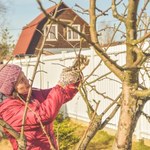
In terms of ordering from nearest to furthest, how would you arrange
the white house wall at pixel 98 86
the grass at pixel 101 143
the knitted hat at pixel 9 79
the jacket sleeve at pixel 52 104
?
the jacket sleeve at pixel 52 104
the knitted hat at pixel 9 79
the grass at pixel 101 143
the white house wall at pixel 98 86

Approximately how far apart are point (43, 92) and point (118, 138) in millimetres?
1125

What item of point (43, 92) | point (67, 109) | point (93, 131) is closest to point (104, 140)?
point (67, 109)

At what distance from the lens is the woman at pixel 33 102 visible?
1844 mm

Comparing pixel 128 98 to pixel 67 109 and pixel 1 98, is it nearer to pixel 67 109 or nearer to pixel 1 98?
pixel 1 98

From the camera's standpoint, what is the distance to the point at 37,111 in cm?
188

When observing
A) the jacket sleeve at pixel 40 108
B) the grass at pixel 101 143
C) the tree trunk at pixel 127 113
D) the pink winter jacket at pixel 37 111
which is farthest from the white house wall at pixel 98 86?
the tree trunk at pixel 127 113

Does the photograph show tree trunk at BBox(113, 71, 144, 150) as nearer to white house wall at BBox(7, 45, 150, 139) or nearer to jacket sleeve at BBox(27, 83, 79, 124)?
jacket sleeve at BBox(27, 83, 79, 124)

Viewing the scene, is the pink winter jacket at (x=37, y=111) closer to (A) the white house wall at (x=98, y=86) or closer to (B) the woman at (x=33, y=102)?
(B) the woman at (x=33, y=102)

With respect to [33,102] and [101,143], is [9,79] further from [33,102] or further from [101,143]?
[101,143]

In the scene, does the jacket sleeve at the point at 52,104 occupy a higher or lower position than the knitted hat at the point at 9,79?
lower

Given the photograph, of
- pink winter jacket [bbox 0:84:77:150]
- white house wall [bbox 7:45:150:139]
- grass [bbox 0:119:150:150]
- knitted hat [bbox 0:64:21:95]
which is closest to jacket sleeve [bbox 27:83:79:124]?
pink winter jacket [bbox 0:84:77:150]

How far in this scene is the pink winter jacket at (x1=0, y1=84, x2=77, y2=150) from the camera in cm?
183

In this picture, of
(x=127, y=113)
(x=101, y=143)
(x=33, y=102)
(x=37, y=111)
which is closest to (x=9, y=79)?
(x=33, y=102)

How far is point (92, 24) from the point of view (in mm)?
1388
